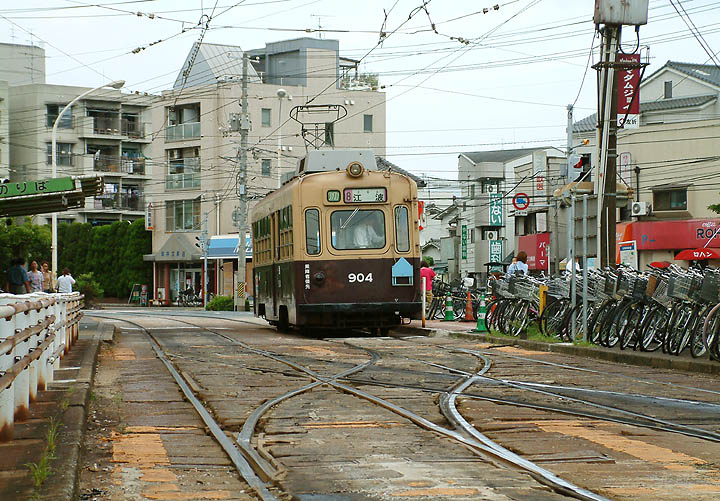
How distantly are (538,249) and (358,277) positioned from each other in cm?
3361

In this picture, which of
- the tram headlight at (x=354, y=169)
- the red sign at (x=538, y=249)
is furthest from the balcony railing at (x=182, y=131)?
the tram headlight at (x=354, y=169)

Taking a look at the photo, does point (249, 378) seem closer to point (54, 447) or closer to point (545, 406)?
point (545, 406)

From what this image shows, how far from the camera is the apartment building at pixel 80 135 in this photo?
67.9 meters

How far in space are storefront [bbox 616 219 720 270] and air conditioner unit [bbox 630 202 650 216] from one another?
0.51 m

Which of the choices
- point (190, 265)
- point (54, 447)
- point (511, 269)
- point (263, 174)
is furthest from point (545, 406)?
point (190, 265)

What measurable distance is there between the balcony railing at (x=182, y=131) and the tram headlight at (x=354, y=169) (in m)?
42.9

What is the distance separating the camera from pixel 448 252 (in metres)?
71.5

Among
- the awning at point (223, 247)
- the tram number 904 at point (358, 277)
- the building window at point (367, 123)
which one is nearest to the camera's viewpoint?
the tram number 904 at point (358, 277)

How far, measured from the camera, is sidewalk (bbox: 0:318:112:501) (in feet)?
16.0

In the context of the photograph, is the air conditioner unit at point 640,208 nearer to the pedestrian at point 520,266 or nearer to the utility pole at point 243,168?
the utility pole at point 243,168

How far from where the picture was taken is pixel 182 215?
2512 inches

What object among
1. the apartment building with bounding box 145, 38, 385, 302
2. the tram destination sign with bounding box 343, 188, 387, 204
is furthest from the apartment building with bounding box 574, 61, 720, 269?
the apartment building with bounding box 145, 38, 385, 302

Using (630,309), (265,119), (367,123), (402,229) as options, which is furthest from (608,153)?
(367,123)

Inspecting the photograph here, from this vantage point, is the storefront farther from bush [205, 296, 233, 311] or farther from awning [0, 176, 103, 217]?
awning [0, 176, 103, 217]
